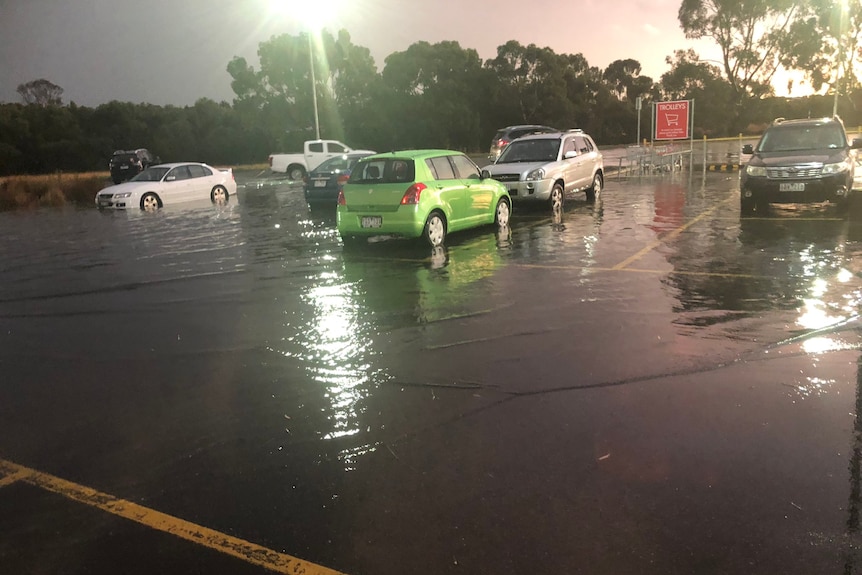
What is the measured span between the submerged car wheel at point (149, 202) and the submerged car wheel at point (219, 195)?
7.33ft

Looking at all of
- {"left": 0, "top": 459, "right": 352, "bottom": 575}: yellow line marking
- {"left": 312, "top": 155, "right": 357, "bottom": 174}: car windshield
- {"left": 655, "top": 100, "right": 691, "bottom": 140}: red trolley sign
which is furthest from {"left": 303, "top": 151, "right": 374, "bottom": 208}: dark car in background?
{"left": 0, "top": 459, "right": 352, "bottom": 575}: yellow line marking

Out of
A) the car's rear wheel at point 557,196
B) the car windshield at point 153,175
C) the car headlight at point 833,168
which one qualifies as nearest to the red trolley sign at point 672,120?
the car's rear wheel at point 557,196

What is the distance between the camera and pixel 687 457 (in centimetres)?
425

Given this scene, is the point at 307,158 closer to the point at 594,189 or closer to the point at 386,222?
the point at 594,189

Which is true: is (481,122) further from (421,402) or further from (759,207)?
(421,402)

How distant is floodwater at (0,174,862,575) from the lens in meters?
3.50

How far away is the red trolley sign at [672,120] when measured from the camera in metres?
26.9

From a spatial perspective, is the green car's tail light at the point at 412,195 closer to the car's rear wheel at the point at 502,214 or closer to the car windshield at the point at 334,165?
the car's rear wheel at the point at 502,214

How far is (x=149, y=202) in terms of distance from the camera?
22.4 m

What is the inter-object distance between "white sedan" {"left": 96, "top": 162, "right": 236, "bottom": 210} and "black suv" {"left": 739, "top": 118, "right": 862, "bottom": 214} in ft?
56.5

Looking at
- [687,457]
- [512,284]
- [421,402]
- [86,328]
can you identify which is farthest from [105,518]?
[512,284]

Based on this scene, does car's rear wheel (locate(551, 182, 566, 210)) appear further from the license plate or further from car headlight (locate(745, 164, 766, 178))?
the license plate

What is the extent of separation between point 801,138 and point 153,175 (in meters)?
19.2

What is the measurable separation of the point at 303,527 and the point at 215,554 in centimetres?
45
